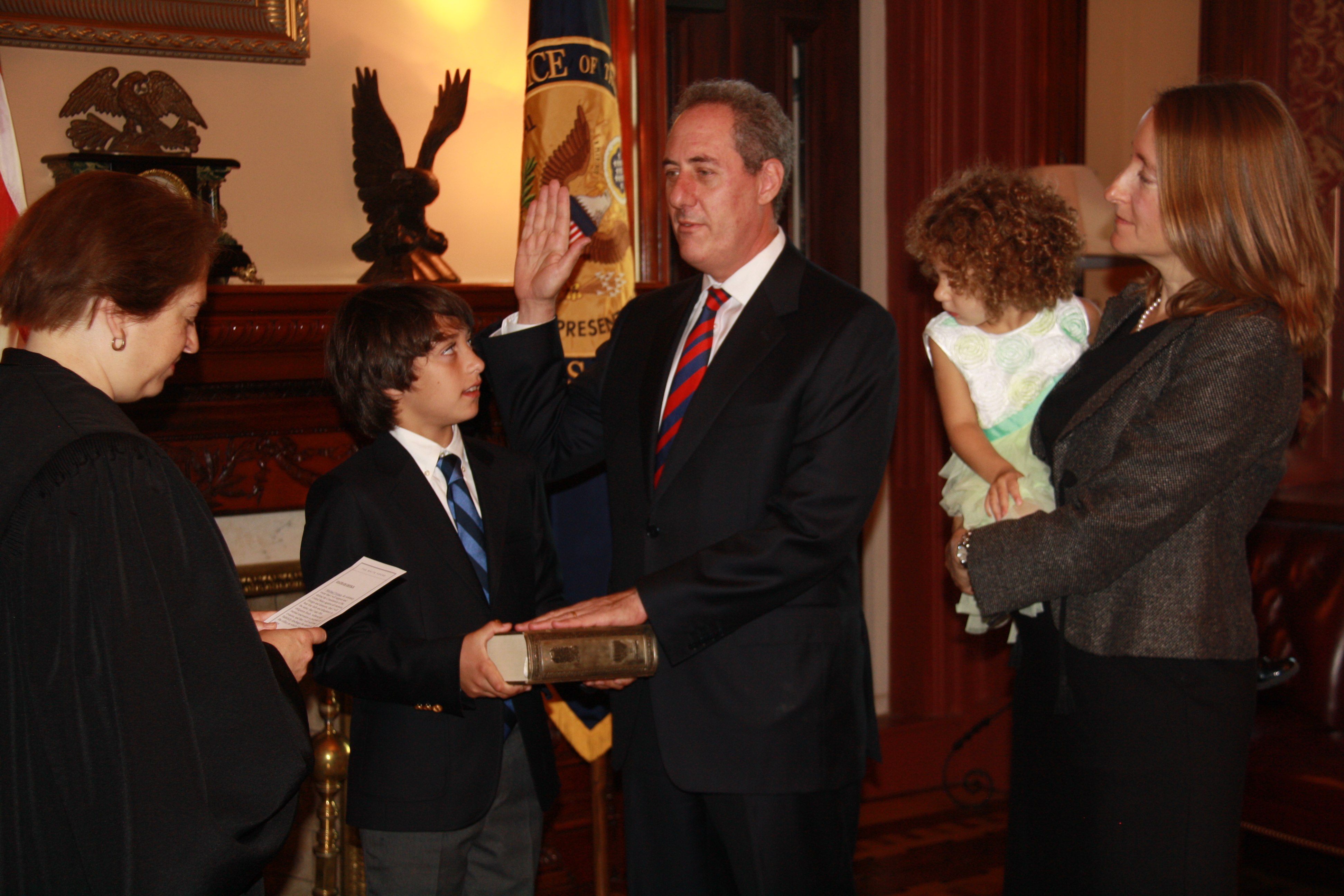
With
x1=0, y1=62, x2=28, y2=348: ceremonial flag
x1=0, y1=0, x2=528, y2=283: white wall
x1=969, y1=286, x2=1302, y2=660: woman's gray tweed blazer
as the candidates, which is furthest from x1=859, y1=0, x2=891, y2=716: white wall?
x1=0, y1=62, x2=28, y2=348: ceremonial flag

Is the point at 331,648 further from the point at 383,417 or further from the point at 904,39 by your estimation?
the point at 904,39

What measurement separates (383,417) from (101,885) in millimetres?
1035

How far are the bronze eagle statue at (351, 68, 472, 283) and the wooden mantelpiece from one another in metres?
0.28

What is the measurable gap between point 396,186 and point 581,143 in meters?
0.62

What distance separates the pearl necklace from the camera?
6.31ft

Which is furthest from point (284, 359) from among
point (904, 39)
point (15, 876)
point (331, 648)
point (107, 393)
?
point (904, 39)

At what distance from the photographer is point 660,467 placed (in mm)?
1992

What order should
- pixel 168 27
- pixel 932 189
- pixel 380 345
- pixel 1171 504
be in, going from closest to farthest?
pixel 1171 504, pixel 380 345, pixel 168 27, pixel 932 189

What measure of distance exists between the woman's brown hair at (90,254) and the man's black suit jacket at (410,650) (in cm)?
67

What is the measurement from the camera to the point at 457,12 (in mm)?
3365

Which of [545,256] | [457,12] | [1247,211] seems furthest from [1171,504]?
[457,12]

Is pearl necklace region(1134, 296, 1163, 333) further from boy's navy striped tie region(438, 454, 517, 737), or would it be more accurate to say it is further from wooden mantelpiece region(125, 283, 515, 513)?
wooden mantelpiece region(125, 283, 515, 513)

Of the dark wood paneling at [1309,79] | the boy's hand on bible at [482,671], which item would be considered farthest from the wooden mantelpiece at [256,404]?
the dark wood paneling at [1309,79]

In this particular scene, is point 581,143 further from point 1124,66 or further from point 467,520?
point 1124,66
